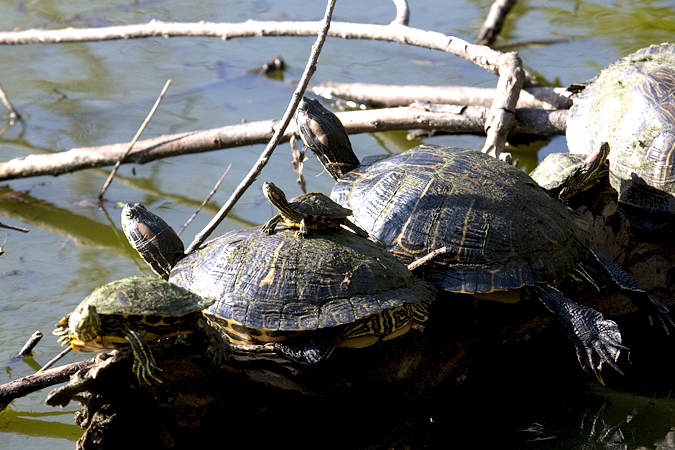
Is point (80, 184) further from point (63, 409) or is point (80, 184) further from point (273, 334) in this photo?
point (273, 334)

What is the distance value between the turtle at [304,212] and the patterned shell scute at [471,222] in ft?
1.03

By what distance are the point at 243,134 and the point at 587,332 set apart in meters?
3.17

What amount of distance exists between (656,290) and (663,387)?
65 centimetres

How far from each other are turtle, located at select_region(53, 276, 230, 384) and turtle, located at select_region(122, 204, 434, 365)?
1.16 ft

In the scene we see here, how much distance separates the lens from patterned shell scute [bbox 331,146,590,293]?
314 cm

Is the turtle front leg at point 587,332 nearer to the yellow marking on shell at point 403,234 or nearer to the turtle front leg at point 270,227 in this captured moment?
the yellow marking on shell at point 403,234

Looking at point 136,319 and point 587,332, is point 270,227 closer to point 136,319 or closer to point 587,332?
point 136,319

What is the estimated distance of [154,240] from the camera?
3242mm

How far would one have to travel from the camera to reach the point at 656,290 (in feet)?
12.5

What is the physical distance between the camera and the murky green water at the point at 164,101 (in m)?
4.31

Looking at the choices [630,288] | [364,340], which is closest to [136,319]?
[364,340]

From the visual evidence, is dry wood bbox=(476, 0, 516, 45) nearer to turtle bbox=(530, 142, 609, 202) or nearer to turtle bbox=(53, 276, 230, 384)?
turtle bbox=(530, 142, 609, 202)

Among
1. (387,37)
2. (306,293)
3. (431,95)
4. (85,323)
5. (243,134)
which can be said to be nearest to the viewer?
(85,323)

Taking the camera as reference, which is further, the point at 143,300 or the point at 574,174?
the point at 574,174
